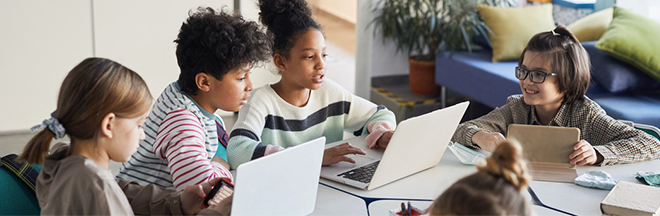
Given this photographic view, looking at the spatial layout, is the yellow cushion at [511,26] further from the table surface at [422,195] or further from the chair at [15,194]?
the chair at [15,194]

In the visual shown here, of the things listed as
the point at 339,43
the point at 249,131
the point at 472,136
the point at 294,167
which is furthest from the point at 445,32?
the point at 294,167

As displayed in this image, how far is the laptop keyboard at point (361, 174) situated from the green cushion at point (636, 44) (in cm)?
196

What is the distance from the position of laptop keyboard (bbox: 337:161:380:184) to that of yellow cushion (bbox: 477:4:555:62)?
238 cm

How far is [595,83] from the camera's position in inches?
120

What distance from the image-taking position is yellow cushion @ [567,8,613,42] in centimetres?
343

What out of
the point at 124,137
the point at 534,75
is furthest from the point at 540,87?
the point at 124,137

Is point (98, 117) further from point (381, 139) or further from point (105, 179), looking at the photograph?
point (381, 139)

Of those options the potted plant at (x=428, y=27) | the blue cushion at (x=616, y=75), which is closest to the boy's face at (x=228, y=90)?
the blue cushion at (x=616, y=75)

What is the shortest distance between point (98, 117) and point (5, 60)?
108 inches

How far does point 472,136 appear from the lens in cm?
174

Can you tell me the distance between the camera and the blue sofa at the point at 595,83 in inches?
111

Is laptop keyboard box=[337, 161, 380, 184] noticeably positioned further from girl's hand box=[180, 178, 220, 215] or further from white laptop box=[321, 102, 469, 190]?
girl's hand box=[180, 178, 220, 215]

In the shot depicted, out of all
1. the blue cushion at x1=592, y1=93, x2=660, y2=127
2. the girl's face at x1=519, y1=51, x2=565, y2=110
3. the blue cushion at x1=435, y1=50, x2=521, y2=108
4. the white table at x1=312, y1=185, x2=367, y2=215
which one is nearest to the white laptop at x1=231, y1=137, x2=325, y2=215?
the white table at x1=312, y1=185, x2=367, y2=215

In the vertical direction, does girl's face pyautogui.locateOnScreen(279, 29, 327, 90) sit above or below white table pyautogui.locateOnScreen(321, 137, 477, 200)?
above
